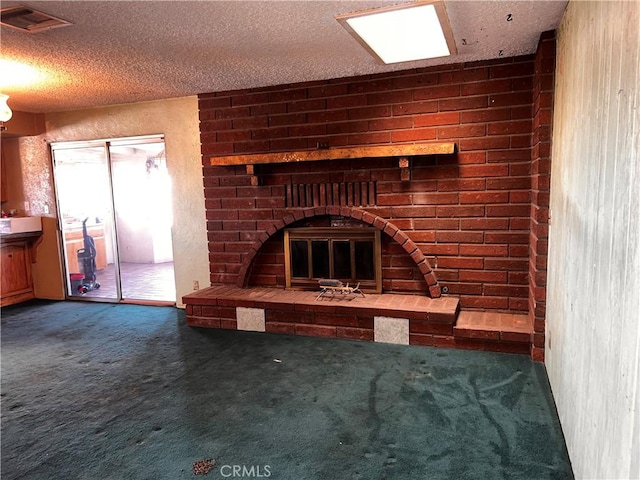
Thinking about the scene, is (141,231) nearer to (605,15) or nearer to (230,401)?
(230,401)

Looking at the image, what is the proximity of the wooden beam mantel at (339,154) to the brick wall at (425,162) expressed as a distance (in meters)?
0.20

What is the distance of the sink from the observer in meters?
4.90

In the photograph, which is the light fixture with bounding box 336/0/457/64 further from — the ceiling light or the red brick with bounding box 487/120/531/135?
the ceiling light

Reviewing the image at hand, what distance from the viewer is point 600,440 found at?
141cm

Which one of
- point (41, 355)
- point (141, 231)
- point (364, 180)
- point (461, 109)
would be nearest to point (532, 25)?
point (461, 109)

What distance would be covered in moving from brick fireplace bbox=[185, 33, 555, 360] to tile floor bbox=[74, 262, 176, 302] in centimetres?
132

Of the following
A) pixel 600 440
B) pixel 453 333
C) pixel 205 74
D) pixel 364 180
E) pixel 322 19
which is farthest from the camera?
pixel 364 180

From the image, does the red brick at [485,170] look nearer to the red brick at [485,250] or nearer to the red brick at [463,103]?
the red brick at [463,103]

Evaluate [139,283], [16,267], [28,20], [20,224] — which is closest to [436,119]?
[28,20]

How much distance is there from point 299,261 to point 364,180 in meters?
0.98

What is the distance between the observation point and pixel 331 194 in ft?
12.7

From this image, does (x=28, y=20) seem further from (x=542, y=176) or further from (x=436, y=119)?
(x=542, y=176)

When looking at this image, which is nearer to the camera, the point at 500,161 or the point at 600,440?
the point at 600,440

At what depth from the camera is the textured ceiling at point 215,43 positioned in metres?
2.22
